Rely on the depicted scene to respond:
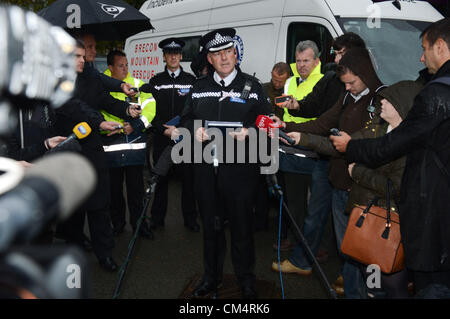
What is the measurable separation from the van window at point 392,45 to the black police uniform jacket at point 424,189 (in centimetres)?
Result: 246

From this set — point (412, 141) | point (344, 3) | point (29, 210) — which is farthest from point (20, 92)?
point (344, 3)

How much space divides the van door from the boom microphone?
459 cm

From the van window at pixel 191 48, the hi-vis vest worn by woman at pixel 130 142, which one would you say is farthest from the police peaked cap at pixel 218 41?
the van window at pixel 191 48

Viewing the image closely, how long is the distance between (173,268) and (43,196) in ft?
12.0

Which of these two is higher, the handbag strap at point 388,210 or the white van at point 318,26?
the white van at point 318,26

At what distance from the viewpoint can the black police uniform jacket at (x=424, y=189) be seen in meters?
2.44

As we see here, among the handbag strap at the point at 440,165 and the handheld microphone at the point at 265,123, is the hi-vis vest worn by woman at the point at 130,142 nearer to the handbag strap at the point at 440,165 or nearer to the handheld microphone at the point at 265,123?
the handheld microphone at the point at 265,123

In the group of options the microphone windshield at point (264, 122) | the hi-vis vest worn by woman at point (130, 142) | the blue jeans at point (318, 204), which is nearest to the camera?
the microphone windshield at point (264, 122)

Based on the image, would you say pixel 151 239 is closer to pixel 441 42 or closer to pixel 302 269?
pixel 302 269

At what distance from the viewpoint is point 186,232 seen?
5.52m

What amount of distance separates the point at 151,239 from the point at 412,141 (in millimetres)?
3579

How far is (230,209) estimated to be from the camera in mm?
3574

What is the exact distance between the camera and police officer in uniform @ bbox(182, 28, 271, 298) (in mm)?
3502
